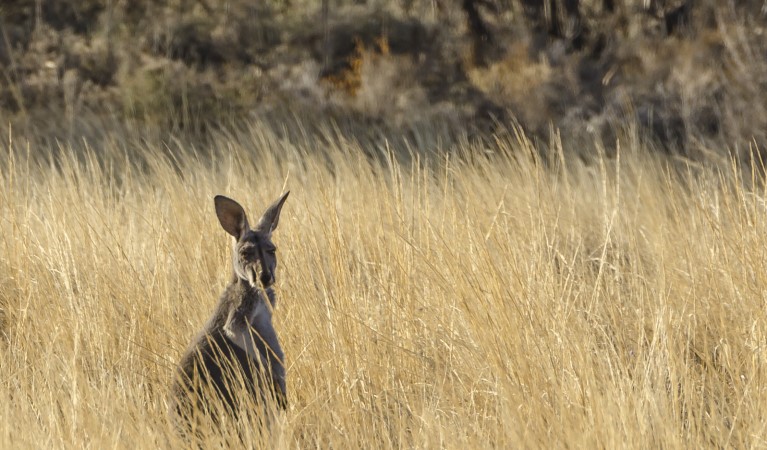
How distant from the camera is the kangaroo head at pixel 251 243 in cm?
274

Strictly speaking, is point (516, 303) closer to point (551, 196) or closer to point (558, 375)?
point (558, 375)

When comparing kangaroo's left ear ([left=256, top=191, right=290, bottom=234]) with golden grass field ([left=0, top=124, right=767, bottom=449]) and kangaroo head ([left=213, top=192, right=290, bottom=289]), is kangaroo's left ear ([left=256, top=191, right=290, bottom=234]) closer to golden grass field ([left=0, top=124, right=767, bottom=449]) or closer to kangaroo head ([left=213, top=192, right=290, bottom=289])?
kangaroo head ([left=213, top=192, right=290, bottom=289])

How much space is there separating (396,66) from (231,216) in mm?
12496

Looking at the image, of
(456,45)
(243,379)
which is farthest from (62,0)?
(243,379)

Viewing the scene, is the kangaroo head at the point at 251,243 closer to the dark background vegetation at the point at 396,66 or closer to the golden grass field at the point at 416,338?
the golden grass field at the point at 416,338

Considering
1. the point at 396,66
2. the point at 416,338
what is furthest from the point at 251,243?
the point at 396,66

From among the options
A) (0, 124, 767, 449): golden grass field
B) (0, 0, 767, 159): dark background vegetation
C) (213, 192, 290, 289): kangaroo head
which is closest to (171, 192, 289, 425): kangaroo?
(213, 192, 290, 289): kangaroo head

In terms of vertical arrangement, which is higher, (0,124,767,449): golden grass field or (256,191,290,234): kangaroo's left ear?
(256,191,290,234): kangaroo's left ear

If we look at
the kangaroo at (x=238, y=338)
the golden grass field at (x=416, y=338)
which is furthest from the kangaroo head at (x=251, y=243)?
the golden grass field at (x=416, y=338)

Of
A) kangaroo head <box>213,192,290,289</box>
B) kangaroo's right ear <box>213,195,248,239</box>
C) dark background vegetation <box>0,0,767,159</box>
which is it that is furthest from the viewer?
dark background vegetation <box>0,0,767,159</box>

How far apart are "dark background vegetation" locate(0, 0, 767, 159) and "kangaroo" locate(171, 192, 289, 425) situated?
25.0ft

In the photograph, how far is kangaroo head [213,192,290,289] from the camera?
2.74 metres

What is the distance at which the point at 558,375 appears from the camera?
320 cm

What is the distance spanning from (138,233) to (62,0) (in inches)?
596
